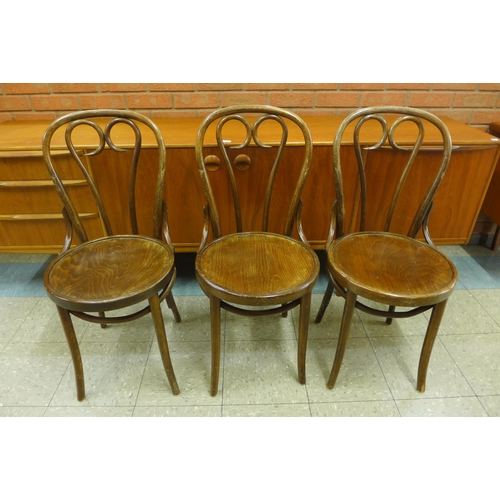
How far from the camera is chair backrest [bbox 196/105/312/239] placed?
4.42 ft

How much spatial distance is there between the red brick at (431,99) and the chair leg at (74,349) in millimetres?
2007

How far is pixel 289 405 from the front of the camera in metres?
1.31

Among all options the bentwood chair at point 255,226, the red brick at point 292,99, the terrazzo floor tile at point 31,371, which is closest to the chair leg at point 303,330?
the bentwood chair at point 255,226

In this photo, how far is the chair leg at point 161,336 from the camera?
120 centimetres

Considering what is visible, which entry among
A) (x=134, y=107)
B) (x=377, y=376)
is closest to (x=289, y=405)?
(x=377, y=376)

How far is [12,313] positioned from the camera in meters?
1.74

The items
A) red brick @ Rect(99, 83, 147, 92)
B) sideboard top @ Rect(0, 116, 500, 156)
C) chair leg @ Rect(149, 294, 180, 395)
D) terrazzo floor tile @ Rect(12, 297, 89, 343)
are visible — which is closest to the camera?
chair leg @ Rect(149, 294, 180, 395)

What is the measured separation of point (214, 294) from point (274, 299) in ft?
0.67

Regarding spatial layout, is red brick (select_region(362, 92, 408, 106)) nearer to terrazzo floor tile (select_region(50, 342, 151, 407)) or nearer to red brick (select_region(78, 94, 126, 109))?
red brick (select_region(78, 94, 126, 109))

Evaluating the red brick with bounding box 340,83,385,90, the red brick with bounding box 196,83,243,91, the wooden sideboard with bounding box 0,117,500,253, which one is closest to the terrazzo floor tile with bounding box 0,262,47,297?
the wooden sideboard with bounding box 0,117,500,253

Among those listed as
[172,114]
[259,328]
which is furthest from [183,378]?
[172,114]

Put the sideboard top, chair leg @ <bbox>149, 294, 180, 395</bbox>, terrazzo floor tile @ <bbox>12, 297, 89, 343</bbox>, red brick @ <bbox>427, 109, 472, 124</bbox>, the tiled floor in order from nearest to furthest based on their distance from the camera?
chair leg @ <bbox>149, 294, 180, 395</bbox>
the tiled floor
the sideboard top
terrazzo floor tile @ <bbox>12, 297, 89, 343</bbox>
red brick @ <bbox>427, 109, 472, 124</bbox>

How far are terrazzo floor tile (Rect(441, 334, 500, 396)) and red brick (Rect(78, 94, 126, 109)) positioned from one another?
6.74ft

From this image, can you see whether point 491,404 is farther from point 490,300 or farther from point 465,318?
point 490,300
